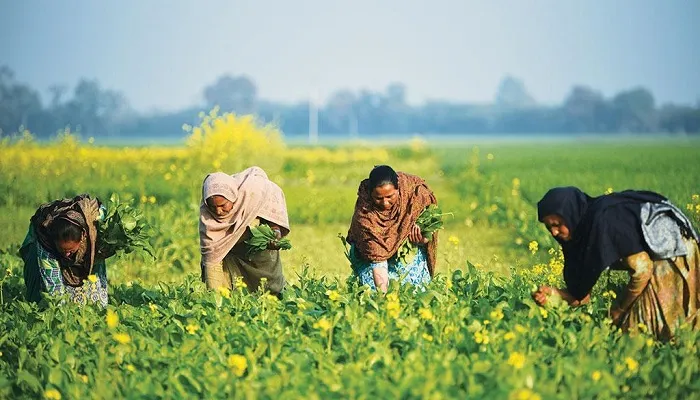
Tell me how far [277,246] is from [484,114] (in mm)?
131221

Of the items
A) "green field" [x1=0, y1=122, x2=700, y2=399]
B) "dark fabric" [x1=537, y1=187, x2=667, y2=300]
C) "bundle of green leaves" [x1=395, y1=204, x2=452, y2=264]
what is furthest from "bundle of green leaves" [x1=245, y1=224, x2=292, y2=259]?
"dark fabric" [x1=537, y1=187, x2=667, y2=300]

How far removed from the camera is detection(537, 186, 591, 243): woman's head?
5.66m

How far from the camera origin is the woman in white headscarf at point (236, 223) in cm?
739

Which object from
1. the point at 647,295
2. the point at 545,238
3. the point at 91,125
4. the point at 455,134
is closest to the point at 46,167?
the point at 545,238

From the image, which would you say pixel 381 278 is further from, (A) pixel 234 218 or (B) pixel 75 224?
(B) pixel 75 224

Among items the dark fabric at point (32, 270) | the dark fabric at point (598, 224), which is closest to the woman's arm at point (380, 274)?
the dark fabric at point (598, 224)

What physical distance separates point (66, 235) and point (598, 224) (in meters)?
3.42

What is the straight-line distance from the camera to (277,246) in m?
7.55

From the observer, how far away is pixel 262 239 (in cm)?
741

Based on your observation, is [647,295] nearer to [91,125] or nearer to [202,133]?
[202,133]

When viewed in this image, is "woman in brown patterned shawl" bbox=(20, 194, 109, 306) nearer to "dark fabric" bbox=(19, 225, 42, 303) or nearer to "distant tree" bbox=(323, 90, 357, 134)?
"dark fabric" bbox=(19, 225, 42, 303)

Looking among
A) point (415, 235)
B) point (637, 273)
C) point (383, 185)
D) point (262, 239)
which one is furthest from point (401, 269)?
point (637, 273)

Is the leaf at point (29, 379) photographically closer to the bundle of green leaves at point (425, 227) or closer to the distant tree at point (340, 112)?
the bundle of green leaves at point (425, 227)

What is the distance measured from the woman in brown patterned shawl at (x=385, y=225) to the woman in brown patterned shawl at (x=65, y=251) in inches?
70.0
